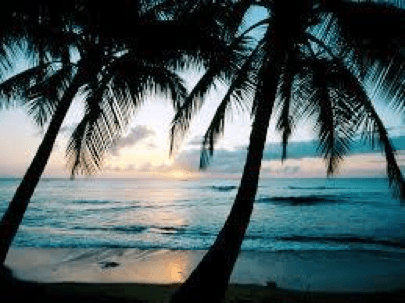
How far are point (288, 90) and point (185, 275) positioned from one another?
602 centimetres

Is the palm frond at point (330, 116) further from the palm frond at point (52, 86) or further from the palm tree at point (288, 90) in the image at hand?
the palm frond at point (52, 86)

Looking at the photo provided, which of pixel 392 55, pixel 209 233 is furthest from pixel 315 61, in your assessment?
pixel 209 233

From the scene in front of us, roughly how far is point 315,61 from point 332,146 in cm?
154

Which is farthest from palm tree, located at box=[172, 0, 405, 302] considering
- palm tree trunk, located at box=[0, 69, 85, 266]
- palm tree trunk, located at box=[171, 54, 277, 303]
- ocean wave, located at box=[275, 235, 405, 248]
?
ocean wave, located at box=[275, 235, 405, 248]

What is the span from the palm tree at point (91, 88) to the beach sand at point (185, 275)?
2.13 metres

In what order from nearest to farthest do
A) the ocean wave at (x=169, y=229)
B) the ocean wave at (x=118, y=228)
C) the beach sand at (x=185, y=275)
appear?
the beach sand at (x=185, y=275), the ocean wave at (x=169, y=229), the ocean wave at (x=118, y=228)

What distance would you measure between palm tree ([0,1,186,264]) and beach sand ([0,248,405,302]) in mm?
2131

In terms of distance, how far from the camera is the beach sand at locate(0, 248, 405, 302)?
8.17 metres

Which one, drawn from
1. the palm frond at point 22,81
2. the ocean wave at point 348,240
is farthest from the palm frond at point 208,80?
the ocean wave at point 348,240

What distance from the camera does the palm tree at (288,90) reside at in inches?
227

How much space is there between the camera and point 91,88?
7012 mm

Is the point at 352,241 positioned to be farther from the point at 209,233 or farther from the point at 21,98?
the point at 21,98

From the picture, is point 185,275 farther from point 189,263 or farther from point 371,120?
point 371,120

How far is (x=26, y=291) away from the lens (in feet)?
23.8
